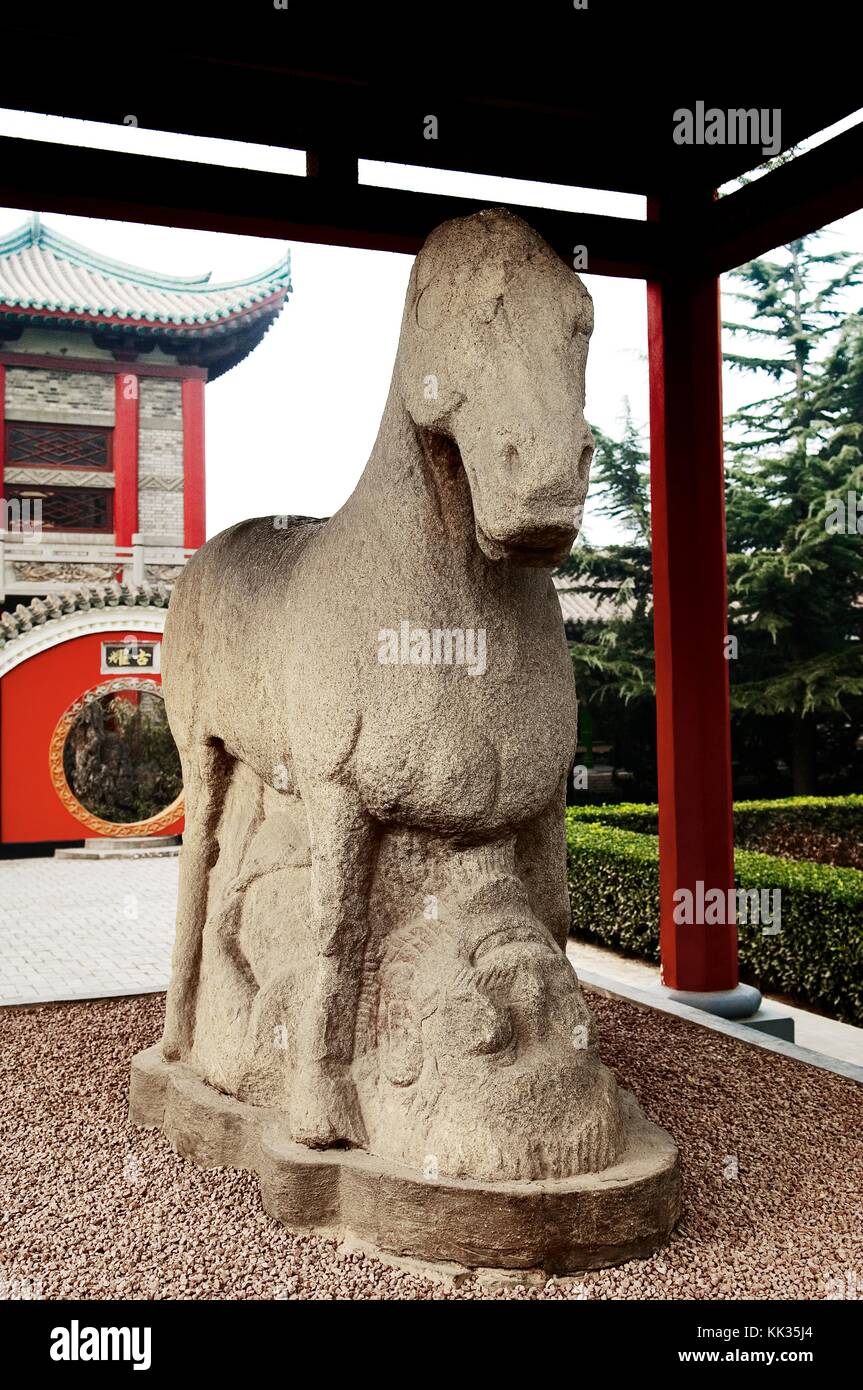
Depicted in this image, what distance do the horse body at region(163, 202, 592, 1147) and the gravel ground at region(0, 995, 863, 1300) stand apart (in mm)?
363

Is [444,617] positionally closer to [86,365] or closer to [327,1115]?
[327,1115]

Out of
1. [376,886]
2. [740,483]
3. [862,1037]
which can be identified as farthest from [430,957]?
[740,483]

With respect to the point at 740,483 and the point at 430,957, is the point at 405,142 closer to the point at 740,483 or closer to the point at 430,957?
→ the point at 430,957

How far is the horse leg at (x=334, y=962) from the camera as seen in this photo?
3055 mm

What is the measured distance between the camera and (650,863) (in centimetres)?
815

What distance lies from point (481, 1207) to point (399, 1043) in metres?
0.45

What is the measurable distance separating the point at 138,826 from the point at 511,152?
10.4m

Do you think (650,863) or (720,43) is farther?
(650,863)

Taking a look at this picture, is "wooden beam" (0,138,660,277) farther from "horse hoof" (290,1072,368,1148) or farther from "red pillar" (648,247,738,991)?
"horse hoof" (290,1072,368,1148)

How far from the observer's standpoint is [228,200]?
14.5 feet

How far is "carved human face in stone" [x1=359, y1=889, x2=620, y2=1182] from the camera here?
9.39ft

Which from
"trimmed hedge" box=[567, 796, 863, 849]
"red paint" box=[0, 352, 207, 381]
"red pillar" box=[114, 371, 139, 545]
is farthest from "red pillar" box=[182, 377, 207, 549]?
"trimmed hedge" box=[567, 796, 863, 849]
